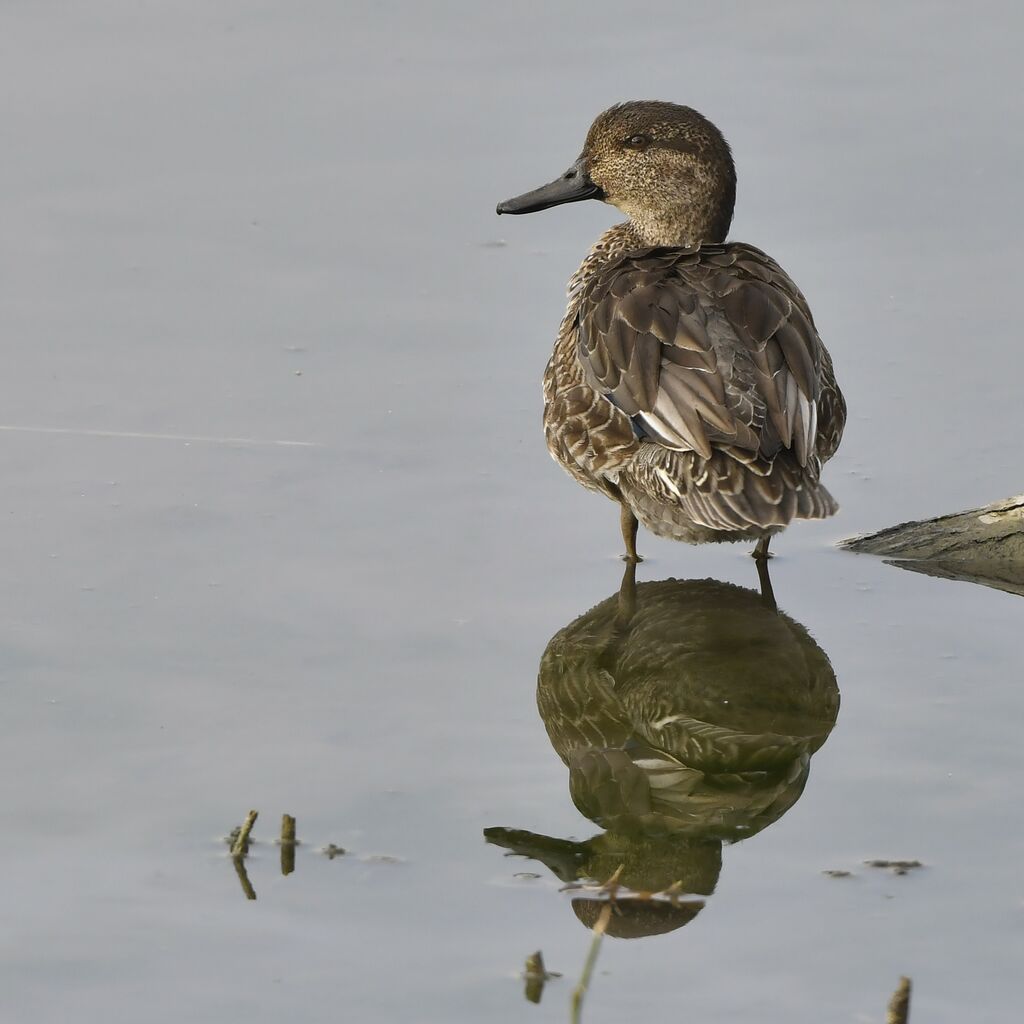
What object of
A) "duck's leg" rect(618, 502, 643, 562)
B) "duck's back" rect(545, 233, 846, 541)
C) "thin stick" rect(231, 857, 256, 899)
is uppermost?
"duck's back" rect(545, 233, 846, 541)

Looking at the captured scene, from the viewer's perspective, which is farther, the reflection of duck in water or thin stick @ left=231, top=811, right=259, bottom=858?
the reflection of duck in water

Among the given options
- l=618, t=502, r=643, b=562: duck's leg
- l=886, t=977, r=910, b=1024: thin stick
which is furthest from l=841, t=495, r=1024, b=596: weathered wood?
l=886, t=977, r=910, b=1024: thin stick

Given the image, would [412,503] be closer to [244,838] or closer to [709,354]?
[709,354]

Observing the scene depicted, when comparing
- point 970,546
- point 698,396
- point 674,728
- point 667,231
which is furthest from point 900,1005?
point 667,231

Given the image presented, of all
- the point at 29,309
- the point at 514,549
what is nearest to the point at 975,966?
the point at 514,549

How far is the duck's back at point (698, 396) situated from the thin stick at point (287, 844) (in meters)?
1.93

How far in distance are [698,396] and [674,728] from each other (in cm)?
117

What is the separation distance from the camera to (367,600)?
6.68m

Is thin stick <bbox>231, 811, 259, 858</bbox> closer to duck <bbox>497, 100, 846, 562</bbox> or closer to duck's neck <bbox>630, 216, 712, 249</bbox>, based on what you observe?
duck <bbox>497, 100, 846, 562</bbox>

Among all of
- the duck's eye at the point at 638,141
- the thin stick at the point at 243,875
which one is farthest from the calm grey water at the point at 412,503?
the duck's eye at the point at 638,141

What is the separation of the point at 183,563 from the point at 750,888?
264cm

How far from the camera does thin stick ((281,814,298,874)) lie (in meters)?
5.08

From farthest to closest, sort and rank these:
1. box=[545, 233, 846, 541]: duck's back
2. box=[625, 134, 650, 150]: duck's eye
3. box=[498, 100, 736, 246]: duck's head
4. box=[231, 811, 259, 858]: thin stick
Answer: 1. box=[625, 134, 650, 150]: duck's eye
2. box=[498, 100, 736, 246]: duck's head
3. box=[545, 233, 846, 541]: duck's back
4. box=[231, 811, 259, 858]: thin stick

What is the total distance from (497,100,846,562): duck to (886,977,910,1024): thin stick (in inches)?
98.0
